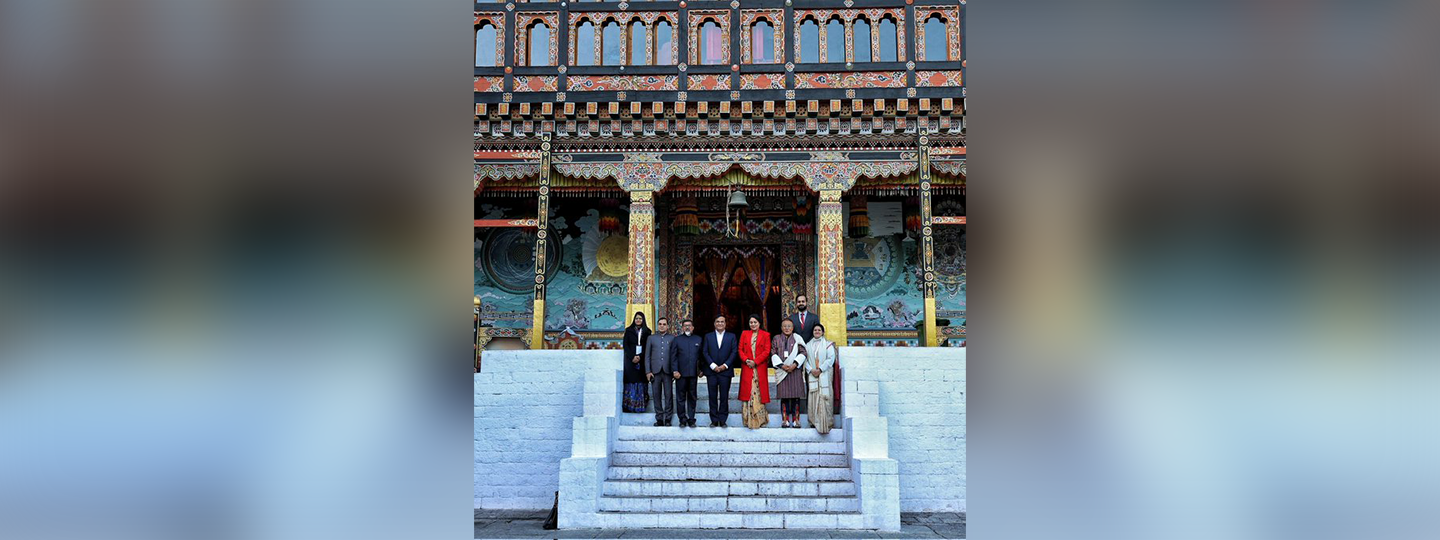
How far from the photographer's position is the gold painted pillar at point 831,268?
13.2 m

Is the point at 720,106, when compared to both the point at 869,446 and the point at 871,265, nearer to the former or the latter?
the point at 871,265

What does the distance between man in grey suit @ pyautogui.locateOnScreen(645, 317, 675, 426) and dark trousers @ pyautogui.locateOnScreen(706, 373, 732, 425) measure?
44cm

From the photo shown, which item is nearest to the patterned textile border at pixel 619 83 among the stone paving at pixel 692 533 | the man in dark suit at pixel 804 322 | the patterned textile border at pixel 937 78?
the patterned textile border at pixel 937 78

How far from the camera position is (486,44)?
1365cm

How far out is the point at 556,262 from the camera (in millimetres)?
15375

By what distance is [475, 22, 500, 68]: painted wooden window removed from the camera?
13570mm

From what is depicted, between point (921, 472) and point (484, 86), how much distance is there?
8.31 meters

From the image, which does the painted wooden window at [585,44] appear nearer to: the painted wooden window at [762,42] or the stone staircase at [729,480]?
the painted wooden window at [762,42]

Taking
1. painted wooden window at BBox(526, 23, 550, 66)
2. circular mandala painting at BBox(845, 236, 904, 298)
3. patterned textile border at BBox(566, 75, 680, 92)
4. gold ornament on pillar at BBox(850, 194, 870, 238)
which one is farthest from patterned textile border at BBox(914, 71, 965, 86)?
painted wooden window at BBox(526, 23, 550, 66)

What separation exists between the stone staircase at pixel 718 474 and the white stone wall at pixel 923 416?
39.3 inches

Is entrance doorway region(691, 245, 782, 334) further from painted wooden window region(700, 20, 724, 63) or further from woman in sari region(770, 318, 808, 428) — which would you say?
woman in sari region(770, 318, 808, 428)
